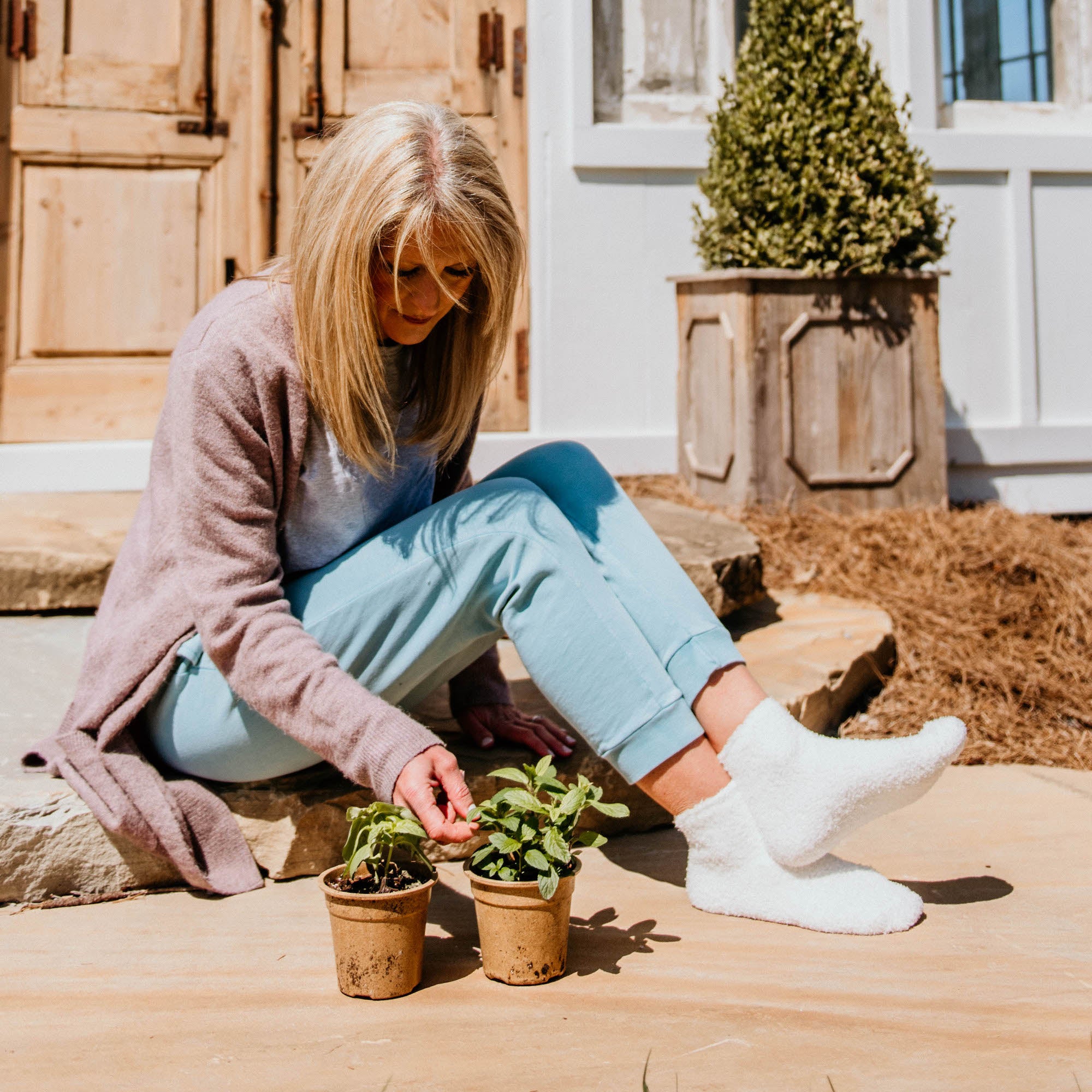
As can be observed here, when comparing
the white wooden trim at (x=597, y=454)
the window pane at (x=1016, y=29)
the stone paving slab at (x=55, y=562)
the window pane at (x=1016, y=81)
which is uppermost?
the window pane at (x=1016, y=29)

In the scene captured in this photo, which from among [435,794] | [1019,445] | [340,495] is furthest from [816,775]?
[1019,445]

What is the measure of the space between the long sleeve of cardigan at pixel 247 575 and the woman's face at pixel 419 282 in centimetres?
22

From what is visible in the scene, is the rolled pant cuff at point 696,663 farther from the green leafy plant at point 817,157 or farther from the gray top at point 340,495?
the green leafy plant at point 817,157

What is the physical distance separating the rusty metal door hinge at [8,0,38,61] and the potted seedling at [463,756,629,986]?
3.59 metres

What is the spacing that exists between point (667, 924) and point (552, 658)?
46 centimetres

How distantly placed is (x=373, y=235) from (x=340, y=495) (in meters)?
0.43

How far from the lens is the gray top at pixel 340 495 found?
5.92ft

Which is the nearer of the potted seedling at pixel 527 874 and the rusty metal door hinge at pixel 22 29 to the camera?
the potted seedling at pixel 527 874

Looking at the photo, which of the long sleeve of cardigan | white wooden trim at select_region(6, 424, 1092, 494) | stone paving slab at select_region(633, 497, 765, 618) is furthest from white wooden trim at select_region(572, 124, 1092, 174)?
the long sleeve of cardigan

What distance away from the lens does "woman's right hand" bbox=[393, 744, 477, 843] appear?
4.76 ft

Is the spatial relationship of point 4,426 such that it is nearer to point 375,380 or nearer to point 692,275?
point 692,275

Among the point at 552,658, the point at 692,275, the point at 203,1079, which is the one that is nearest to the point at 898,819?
the point at 552,658

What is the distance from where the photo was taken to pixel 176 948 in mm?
1664

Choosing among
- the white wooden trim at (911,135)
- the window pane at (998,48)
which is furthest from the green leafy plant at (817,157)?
the window pane at (998,48)
